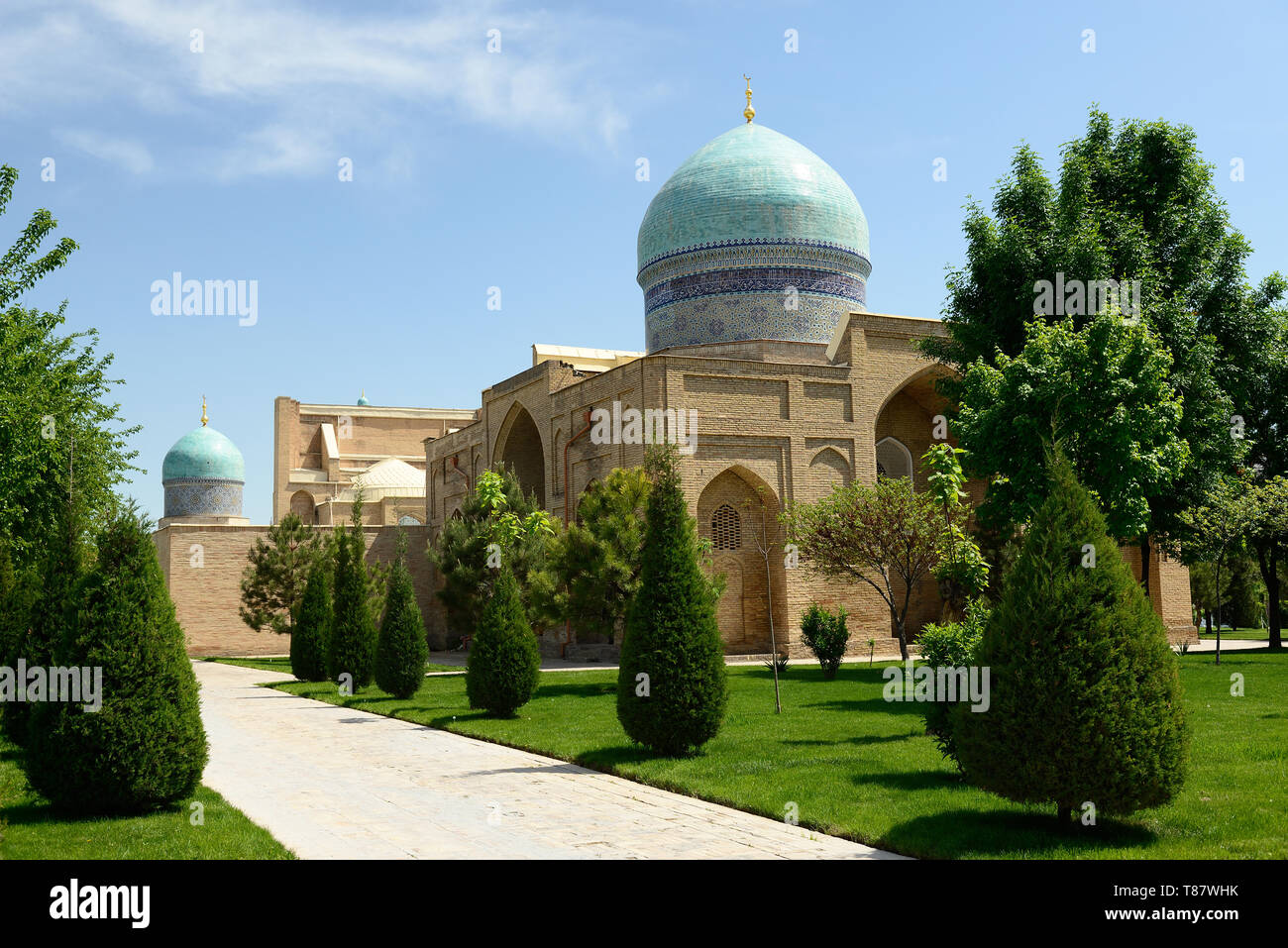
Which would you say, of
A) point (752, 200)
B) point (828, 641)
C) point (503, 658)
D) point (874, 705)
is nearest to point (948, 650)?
point (874, 705)

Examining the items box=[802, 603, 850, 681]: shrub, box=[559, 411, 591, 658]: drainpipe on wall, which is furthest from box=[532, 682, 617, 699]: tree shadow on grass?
box=[559, 411, 591, 658]: drainpipe on wall

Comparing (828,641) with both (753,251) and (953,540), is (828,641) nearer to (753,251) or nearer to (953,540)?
(953,540)

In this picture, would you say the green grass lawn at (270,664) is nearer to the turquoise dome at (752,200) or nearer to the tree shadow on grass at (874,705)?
the tree shadow on grass at (874,705)

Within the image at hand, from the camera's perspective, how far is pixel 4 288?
44.9 feet

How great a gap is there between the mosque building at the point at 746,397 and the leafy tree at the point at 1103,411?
6.19m

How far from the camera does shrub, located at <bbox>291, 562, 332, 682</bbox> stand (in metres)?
20.4

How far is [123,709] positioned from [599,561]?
12027mm

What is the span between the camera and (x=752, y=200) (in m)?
29.1

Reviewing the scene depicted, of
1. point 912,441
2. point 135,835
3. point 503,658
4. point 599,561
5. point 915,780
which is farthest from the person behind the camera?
point 912,441

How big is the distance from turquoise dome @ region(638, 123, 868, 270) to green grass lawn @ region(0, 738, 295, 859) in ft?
77.0

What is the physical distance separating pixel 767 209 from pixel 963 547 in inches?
755
